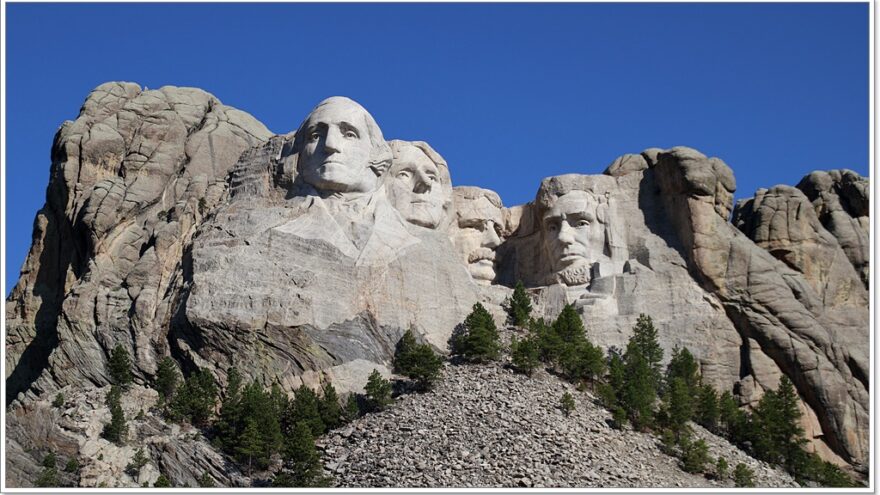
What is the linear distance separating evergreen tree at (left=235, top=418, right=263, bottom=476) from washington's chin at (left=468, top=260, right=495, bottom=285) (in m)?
11.1

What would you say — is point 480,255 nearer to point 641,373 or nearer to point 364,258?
point 364,258

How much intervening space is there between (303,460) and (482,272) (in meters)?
12.2

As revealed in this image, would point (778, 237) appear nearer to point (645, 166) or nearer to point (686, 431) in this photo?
point (645, 166)

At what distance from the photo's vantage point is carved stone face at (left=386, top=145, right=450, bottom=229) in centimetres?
4959

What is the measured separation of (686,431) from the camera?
44406 millimetres

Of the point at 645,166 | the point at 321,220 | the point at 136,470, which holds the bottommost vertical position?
the point at 136,470

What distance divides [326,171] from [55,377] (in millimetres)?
7861

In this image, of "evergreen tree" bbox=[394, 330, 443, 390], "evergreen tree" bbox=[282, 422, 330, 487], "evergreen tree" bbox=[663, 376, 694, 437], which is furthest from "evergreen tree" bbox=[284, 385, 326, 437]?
"evergreen tree" bbox=[663, 376, 694, 437]

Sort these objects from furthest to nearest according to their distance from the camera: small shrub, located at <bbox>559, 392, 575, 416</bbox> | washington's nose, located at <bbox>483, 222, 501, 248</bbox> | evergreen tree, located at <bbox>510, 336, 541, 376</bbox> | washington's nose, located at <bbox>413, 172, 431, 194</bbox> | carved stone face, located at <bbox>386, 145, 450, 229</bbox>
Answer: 1. washington's nose, located at <bbox>483, 222, 501, 248</bbox>
2. washington's nose, located at <bbox>413, 172, 431, 194</bbox>
3. carved stone face, located at <bbox>386, 145, 450, 229</bbox>
4. evergreen tree, located at <bbox>510, 336, 541, 376</bbox>
5. small shrub, located at <bbox>559, 392, 575, 416</bbox>

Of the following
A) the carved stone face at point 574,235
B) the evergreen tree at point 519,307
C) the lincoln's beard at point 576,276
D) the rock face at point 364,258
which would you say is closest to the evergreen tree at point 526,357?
the rock face at point 364,258

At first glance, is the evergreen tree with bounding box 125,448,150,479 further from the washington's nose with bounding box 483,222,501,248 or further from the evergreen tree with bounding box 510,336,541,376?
the washington's nose with bounding box 483,222,501,248

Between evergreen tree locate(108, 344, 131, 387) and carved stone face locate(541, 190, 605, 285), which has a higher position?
carved stone face locate(541, 190, 605, 285)

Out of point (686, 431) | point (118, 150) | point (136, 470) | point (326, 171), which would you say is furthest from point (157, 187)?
point (686, 431)

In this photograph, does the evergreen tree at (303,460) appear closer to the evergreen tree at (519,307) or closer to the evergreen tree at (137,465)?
the evergreen tree at (137,465)
